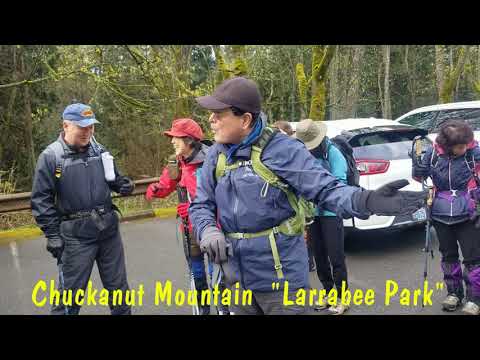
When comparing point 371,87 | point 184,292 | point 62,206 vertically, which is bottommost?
point 184,292

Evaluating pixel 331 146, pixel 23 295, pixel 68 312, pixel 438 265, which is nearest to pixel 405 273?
pixel 438 265

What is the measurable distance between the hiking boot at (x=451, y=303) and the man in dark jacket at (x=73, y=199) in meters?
3.19

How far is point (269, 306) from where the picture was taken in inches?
99.4

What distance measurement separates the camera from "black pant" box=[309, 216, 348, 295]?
14.0ft

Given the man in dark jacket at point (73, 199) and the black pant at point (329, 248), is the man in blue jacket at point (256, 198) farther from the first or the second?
the black pant at point (329, 248)

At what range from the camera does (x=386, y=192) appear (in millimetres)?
2023

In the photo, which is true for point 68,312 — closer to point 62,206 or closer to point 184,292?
point 62,206

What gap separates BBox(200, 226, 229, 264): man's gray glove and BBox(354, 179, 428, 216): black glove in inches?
29.0

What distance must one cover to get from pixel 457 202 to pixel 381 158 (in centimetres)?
191

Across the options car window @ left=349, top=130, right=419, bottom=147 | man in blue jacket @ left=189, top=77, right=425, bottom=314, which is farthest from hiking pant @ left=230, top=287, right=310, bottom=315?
car window @ left=349, top=130, right=419, bottom=147

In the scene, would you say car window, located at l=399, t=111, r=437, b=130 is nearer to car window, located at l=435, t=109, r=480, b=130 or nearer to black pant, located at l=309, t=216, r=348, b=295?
car window, located at l=435, t=109, r=480, b=130

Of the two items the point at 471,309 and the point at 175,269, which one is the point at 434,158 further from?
the point at 175,269

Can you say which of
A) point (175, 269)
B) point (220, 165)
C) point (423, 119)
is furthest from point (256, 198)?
point (423, 119)

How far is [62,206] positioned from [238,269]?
72.4 inches
